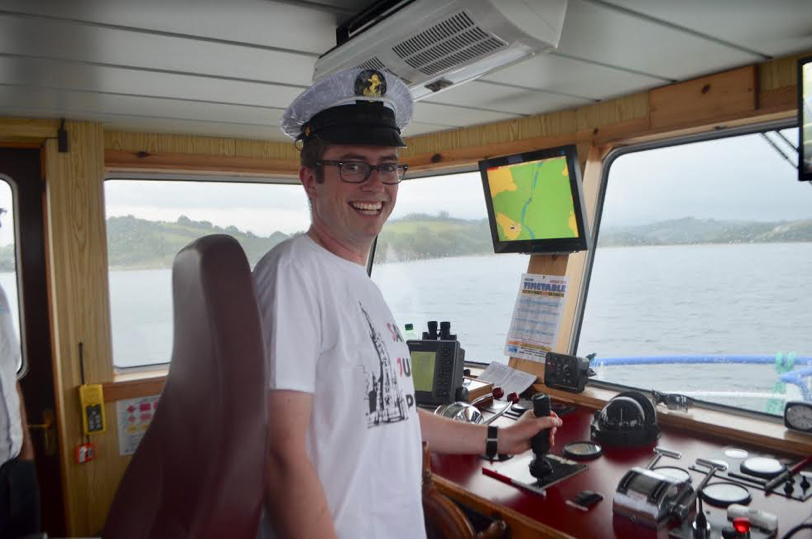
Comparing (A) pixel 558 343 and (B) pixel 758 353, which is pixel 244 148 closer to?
(A) pixel 558 343

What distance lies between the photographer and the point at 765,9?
1.67 m

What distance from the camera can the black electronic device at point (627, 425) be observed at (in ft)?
6.81

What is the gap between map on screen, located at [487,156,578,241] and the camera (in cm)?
278

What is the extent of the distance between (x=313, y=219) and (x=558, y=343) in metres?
1.90

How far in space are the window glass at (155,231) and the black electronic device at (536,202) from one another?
155cm

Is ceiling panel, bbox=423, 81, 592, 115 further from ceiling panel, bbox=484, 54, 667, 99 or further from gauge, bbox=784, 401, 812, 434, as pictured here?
gauge, bbox=784, 401, 812, 434

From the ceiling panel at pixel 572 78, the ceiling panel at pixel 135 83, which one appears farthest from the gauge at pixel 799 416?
the ceiling panel at pixel 135 83

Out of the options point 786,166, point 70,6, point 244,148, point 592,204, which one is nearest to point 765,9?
point 786,166

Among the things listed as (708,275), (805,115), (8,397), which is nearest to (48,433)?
(8,397)

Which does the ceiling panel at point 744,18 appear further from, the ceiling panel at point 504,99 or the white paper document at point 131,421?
the white paper document at point 131,421

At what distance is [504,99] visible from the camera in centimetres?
266

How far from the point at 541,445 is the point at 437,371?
0.92 metres

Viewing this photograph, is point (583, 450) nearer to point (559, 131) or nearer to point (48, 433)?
point (559, 131)

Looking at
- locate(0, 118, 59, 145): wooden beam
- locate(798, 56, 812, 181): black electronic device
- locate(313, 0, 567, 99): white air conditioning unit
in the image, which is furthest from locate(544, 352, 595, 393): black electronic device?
locate(0, 118, 59, 145): wooden beam
